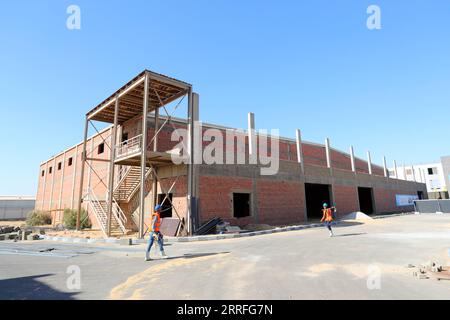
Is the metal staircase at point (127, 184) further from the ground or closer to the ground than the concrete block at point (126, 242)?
further from the ground

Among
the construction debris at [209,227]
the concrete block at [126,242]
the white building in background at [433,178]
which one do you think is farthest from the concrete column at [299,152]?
the white building in background at [433,178]

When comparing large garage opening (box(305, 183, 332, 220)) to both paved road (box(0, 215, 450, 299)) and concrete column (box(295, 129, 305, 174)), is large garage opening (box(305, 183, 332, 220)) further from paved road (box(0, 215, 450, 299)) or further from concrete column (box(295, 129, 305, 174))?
paved road (box(0, 215, 450, 299))

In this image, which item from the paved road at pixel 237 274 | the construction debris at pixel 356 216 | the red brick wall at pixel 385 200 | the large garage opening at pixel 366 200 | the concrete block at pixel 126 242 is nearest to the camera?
the paved road at pixel 237 274

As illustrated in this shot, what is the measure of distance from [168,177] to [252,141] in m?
7.30

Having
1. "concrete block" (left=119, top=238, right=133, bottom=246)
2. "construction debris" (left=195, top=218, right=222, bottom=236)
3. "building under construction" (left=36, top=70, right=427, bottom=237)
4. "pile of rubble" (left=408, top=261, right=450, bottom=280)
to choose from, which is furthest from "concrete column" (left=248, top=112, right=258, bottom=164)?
"pile of rubble" (left=408, top=261, right=450, bottom=280)

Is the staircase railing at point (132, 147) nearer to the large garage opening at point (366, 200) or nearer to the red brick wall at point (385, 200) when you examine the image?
the large garage opening at point (366, 200)

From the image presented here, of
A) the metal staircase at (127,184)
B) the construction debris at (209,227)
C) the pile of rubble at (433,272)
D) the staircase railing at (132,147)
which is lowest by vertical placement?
the pile of rubble at (433,272)

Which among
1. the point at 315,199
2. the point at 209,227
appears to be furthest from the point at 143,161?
the point at 315,199

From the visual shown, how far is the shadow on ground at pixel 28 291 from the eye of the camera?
4.93m

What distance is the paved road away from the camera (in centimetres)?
484

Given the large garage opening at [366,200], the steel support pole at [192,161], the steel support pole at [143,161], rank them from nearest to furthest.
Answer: the steel support pole at [143,161] < the steel support pole at [192,161] < the large garage opening at [366,200]

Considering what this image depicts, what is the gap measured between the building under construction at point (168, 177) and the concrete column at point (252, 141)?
83 millimetres

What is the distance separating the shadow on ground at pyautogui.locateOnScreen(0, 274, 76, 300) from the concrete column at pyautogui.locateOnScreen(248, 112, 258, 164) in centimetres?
1494
